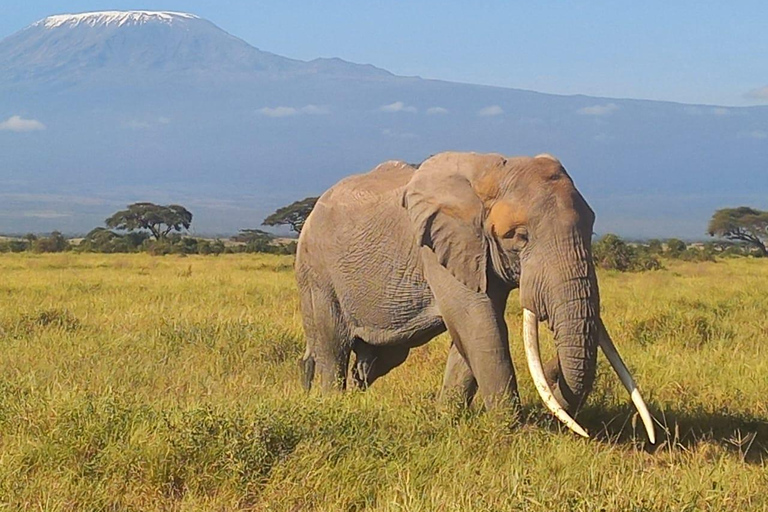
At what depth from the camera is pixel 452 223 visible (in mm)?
5297

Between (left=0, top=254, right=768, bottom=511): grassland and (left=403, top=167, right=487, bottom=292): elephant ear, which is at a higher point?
(left=403, top=167, right=487, bottom=292): elephant ear

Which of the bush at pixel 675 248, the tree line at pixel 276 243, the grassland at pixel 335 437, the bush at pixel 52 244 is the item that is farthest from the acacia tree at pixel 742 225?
the grassland at pixel 335 437

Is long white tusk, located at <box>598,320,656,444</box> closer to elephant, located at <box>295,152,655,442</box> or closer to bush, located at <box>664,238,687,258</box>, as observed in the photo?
Result: elephant, located at <box>295,152,655,442</box>

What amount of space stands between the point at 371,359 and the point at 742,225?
42.9 metres

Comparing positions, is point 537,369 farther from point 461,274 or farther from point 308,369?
point 308,369

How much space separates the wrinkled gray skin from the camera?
15.7 feet

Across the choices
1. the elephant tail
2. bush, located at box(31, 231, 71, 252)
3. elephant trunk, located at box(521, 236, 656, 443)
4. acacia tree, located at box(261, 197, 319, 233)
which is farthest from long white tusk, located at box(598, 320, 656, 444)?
acacia tree, located at box(261, 197, 319, 233)

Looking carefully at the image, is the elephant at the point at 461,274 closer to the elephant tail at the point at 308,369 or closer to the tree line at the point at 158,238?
the elephant tail at the point at 308,369

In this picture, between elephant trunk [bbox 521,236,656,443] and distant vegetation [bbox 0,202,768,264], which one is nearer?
elephant trunk [bbox 521,236,656,443]

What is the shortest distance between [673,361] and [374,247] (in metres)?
2.83

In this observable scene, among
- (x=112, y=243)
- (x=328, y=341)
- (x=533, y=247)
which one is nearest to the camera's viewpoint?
(x=533, y=247)

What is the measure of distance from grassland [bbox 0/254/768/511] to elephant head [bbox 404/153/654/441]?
15.7 inches

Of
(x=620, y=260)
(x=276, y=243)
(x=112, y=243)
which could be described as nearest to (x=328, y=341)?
(x=620, y=260)

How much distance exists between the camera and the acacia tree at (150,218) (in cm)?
5291
